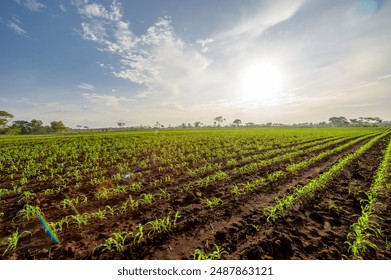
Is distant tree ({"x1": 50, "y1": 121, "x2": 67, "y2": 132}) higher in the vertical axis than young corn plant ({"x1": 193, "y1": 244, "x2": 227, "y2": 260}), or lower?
higher

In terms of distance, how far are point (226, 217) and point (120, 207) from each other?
8.43ft

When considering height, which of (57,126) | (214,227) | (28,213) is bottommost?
(214,227)

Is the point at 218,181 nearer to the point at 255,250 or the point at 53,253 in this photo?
the point at 255,250

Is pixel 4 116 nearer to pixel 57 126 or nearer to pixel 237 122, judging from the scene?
pixel 57 126

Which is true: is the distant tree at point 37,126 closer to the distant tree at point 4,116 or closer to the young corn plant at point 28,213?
the distant tree at point 4,116

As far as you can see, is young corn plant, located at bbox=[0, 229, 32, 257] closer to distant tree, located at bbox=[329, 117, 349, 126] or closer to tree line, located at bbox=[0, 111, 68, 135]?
tree line, located at bbox=[0, 111, 68, 135]

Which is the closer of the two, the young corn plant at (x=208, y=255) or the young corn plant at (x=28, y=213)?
the young corn plant at (x=208, y=255)

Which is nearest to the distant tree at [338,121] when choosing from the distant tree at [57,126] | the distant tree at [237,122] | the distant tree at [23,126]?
the distant tree at [237,122]

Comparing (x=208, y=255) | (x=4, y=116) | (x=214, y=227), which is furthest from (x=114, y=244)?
(x=4, y=116)

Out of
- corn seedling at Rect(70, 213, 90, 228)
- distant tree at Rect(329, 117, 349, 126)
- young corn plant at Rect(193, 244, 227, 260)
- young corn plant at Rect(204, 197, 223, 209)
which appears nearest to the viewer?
young corn plant at Rect(193, 244, 227, 260)

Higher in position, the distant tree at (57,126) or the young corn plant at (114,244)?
the distant tree at (57,126)

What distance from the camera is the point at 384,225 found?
12.7 feet

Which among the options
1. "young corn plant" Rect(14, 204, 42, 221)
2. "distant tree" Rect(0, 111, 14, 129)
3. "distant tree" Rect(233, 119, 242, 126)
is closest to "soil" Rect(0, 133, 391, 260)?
"young corn plant" Rect(14, 204, 42, 221)
